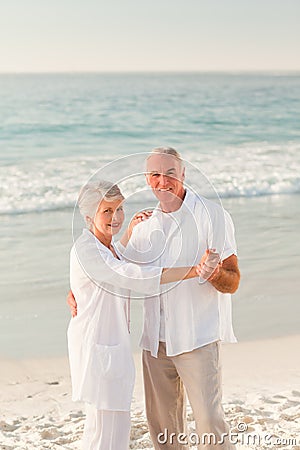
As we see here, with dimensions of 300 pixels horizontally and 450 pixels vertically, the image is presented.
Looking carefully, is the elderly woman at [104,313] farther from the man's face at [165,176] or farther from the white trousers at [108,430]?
the man's face at [165,176]

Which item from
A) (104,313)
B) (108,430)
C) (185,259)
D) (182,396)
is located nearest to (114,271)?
(104,313)

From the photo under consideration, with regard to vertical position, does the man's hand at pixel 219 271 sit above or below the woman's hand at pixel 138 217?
below

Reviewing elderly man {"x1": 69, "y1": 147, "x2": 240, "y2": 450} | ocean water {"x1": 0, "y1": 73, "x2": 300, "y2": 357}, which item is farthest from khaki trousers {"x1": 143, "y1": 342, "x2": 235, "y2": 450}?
ocean water {"x1": 0, "y1": 73, "x2": 300, "y2": 357}

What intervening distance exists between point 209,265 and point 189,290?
0.75ft

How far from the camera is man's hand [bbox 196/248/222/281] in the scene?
3.01 m

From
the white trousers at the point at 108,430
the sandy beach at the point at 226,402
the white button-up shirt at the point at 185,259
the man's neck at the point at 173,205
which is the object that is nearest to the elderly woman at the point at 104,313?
the white trousers at the point at 108,430

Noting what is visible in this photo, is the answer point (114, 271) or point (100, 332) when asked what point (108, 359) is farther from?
point (114, 271)

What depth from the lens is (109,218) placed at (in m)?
3.03

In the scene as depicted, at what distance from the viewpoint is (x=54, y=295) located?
6582mm

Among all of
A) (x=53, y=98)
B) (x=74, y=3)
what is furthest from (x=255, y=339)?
(x=74, y=3)

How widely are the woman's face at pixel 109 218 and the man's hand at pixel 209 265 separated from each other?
0.32 meters

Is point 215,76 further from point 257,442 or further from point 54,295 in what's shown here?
point 257,442

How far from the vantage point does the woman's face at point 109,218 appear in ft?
9.91

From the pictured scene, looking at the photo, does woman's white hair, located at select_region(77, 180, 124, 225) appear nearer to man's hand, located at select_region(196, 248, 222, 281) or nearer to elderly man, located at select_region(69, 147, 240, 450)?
elderly man, located at select_region(69, 147, 240, 450)
